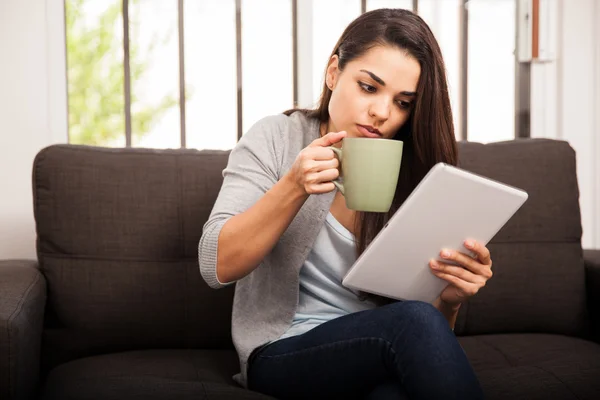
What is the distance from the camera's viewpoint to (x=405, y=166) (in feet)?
4.50

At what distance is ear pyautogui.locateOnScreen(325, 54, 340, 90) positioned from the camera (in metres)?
1.30

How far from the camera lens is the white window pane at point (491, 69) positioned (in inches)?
91.4

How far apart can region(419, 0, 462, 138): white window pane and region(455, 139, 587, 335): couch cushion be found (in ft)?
1.80

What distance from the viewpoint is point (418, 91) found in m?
1.23

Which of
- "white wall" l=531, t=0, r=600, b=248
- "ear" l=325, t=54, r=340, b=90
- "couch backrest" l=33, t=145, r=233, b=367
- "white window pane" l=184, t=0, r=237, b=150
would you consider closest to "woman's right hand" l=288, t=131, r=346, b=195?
"ear" l=325, t=54, r=340, b=90

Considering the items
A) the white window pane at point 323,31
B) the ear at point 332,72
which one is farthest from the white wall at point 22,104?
the ear at point 332,72

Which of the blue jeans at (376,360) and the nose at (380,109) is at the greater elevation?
the nose at (380,109)

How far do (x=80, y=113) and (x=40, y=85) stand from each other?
117 centimetres

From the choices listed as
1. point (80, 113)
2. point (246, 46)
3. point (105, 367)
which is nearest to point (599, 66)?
point (246, 46)

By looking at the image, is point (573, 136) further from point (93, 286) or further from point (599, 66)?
point (93, 286)

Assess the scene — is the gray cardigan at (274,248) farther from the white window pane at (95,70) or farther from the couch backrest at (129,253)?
the white window pane at (95,70)

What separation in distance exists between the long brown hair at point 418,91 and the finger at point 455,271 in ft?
0.61

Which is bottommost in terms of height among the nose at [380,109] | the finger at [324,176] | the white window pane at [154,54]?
the finger at [324,176]

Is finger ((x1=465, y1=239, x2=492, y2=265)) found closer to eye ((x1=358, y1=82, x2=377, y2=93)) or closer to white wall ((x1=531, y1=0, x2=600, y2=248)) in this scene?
eye ((x1=358, y1=82, x2=377, y2=93))
